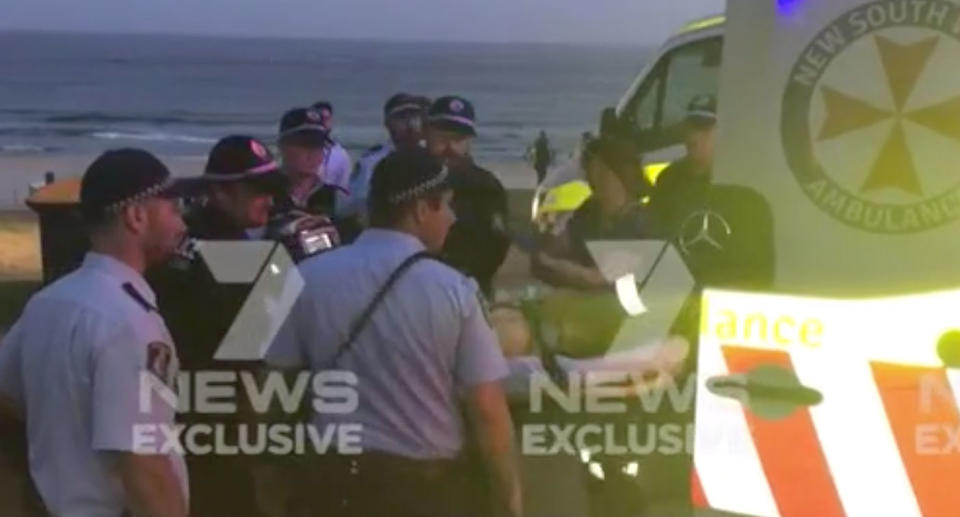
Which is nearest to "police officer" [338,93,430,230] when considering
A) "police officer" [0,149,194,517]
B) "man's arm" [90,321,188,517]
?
"police officer" [0,149,194,517]

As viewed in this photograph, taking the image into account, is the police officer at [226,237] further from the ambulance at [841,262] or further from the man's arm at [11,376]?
the ambulance at [841,262]

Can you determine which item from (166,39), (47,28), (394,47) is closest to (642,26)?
(394,47)

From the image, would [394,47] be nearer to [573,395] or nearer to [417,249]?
[573,395]

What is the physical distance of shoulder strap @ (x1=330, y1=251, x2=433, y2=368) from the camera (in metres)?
3.86

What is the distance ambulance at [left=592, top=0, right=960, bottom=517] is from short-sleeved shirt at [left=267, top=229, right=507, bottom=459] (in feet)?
2.44

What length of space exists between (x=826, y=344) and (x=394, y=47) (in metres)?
3.88

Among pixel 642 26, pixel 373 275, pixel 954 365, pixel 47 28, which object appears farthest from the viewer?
pixel 47 28

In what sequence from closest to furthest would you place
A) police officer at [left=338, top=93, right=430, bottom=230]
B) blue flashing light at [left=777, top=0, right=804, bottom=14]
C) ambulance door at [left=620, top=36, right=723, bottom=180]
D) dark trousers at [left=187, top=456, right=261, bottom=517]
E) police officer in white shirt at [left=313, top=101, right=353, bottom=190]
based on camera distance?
blue flashing light at [left=777, top=0, right=804, bottom=14]
dark trousers at [left=187, top=456, right=261, bottom=517]
police officer at [left=338, top=93, right=430, bottom=230]
police officer in white shirt at [left=313, top=101, right=353, bottom=190]
ambulance door at [left=620, top=36, right=723, bottom=180]

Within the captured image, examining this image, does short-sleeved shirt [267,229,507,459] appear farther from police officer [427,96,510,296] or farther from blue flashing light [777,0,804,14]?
police officer [427,96,510,296]

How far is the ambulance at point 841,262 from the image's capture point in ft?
10.2

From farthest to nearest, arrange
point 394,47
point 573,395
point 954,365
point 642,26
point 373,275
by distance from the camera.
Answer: point 394,47, point 642,26, point 573,395, point 373,275, point 954,365

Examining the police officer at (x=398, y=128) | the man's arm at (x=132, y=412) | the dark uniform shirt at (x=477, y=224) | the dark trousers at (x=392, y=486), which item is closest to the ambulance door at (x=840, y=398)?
the dark trousers at (x=392, y=486)

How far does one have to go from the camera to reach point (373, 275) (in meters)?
3.89

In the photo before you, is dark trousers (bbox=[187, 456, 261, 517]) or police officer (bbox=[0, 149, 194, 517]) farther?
dark trousers (bbox=[187, 456, 261, 517])
